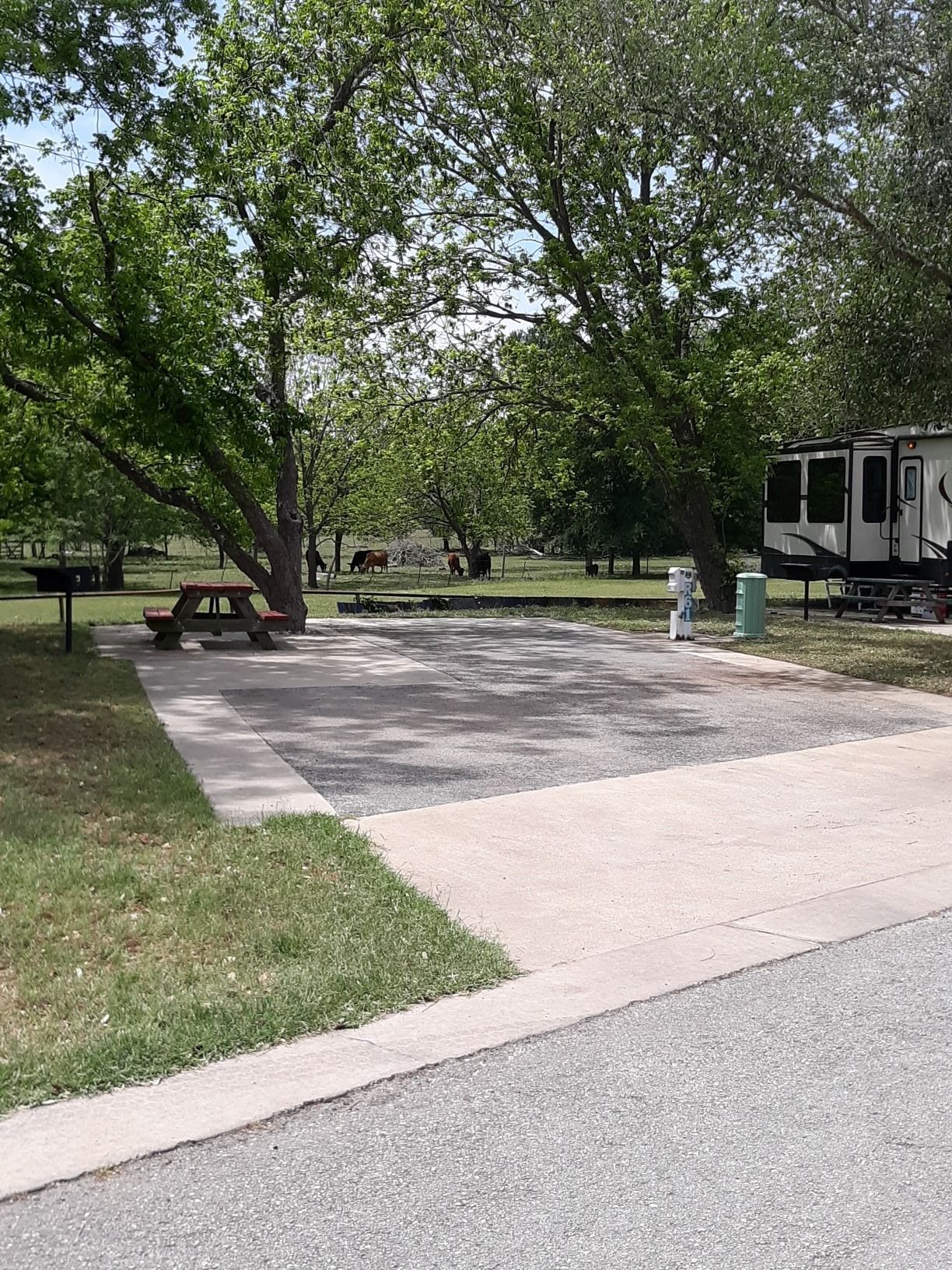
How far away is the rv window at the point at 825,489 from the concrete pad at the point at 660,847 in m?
15.3

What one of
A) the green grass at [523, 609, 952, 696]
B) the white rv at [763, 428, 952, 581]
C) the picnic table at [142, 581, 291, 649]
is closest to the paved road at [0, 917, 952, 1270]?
the green grass at [523, 609, 952, 696]

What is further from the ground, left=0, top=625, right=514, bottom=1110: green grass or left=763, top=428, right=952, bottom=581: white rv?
left=763, top=428, right=952, bottom=581: white rv

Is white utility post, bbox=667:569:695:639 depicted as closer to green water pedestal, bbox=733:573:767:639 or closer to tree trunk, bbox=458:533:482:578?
green water pedestal, bbox=733:573:767:639

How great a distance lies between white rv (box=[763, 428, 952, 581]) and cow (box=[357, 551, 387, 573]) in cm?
2596

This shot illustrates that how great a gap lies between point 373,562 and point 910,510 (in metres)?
29.5

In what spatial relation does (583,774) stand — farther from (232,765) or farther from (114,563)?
(114,563)

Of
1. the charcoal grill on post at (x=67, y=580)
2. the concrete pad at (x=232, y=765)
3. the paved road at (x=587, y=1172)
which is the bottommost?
the paved road at (x=587, y=1172)

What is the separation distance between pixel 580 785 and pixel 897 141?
30.7 ft

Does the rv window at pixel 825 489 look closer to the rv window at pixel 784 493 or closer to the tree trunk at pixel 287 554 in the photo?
the rv window at pixel 784 493

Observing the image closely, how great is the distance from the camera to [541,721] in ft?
34.5

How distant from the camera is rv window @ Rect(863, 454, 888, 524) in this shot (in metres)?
22.7

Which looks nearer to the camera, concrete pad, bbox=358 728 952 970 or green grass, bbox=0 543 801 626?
concrete pad, bbox=358 728 952 970

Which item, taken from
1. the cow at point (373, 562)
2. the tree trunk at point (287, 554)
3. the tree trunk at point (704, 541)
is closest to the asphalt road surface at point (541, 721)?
the tree trunk at point (287, 554)

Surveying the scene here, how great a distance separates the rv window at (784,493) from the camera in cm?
2477
